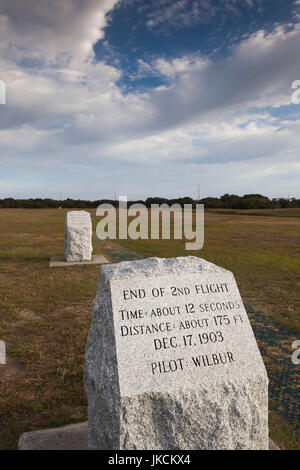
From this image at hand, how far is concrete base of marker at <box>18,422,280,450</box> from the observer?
3684 mm

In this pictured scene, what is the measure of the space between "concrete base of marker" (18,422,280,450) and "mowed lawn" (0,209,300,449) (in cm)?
21

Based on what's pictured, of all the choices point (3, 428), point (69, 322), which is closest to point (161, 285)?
point (3, 428)

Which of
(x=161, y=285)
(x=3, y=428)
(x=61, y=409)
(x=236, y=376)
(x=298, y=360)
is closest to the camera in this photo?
(x=236, y=376)

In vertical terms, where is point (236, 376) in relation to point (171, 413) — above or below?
above

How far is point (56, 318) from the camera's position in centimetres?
762

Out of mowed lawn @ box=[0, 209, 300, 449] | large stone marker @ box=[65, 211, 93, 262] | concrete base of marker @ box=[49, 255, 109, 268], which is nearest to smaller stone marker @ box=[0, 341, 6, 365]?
mowed lawn @ box=[0, 209, 300, 449]

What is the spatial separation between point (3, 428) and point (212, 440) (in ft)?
8.65

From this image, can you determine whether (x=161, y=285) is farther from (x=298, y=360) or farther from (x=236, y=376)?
(x=298, y=360)

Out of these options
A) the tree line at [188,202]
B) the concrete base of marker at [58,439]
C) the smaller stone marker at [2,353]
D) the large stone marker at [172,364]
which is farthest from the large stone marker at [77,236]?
the tree line at [188,202]

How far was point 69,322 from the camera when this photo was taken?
291 inches

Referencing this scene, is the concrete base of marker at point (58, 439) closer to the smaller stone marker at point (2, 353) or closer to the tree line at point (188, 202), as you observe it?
the smaller stone marker at point (2, 353)

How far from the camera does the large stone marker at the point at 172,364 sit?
292 cm

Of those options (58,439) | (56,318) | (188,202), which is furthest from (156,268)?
(188,202)

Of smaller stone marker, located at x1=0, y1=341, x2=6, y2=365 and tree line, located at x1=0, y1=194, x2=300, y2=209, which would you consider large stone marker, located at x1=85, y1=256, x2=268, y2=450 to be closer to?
smaller stone marker, located at x1=0, y1=341, x2=6, y2=365
